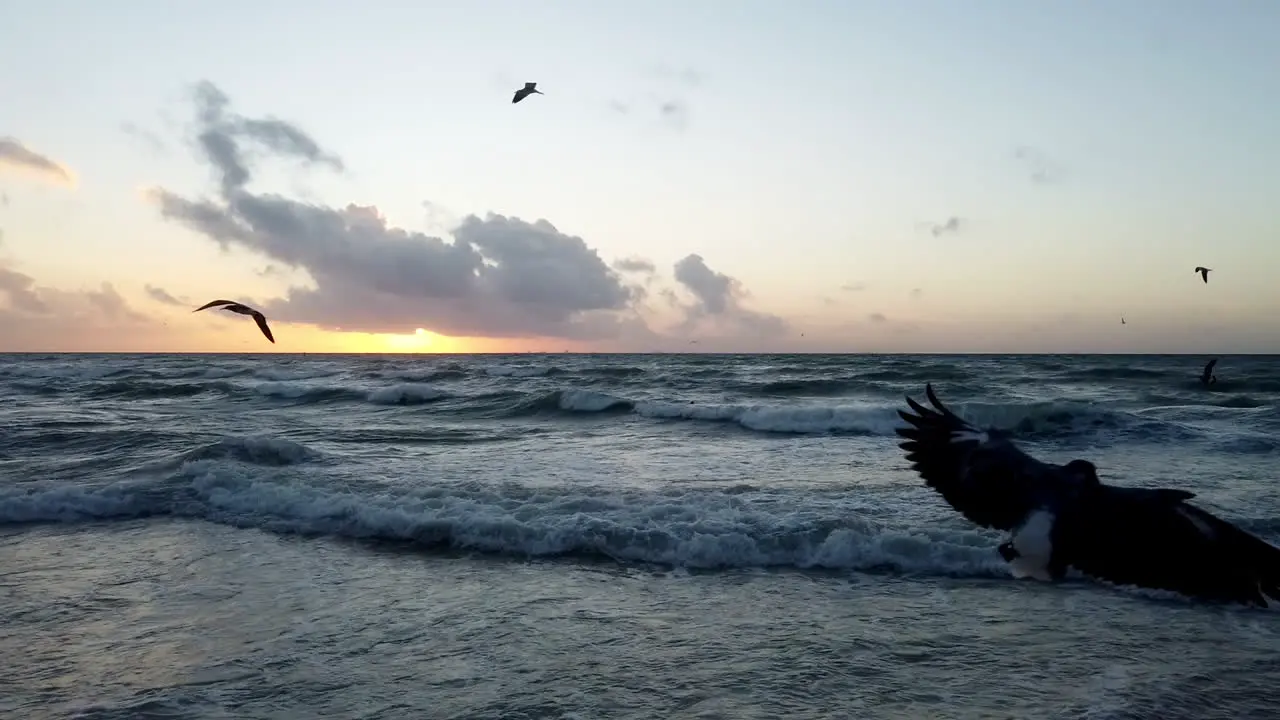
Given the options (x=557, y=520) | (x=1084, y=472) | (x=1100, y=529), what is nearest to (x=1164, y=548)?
(x=1100, y=529)

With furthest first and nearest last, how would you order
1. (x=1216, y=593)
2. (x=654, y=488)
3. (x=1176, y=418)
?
(x=1176, y=418)
(x=654, y=488)
(x=1216, y=593)

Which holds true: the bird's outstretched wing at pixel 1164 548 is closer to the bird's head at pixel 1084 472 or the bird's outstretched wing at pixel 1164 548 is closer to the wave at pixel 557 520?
the bird's head at pixel 1084 472

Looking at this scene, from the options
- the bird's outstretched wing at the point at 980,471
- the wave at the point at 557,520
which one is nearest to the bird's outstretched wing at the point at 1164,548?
the bird's outstretched wing at the point at 980,471

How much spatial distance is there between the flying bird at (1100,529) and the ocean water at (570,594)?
1.59 meters

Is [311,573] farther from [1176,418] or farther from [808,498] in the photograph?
[1176,418]

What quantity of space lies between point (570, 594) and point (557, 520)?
212cm

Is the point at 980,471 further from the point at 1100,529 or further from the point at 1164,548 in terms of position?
the point at 1164,548

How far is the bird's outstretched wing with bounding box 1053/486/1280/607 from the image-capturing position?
315cm

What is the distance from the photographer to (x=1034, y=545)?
3.63 m

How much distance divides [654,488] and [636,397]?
16.6m

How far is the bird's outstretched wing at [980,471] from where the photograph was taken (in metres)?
3.73

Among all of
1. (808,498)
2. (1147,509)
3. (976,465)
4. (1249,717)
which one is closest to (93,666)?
(976,465)

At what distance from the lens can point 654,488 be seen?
11484 millimetres

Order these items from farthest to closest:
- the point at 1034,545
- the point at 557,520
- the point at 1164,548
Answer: the point at 557,520
the point at 1034,545
the point at 1164,548
